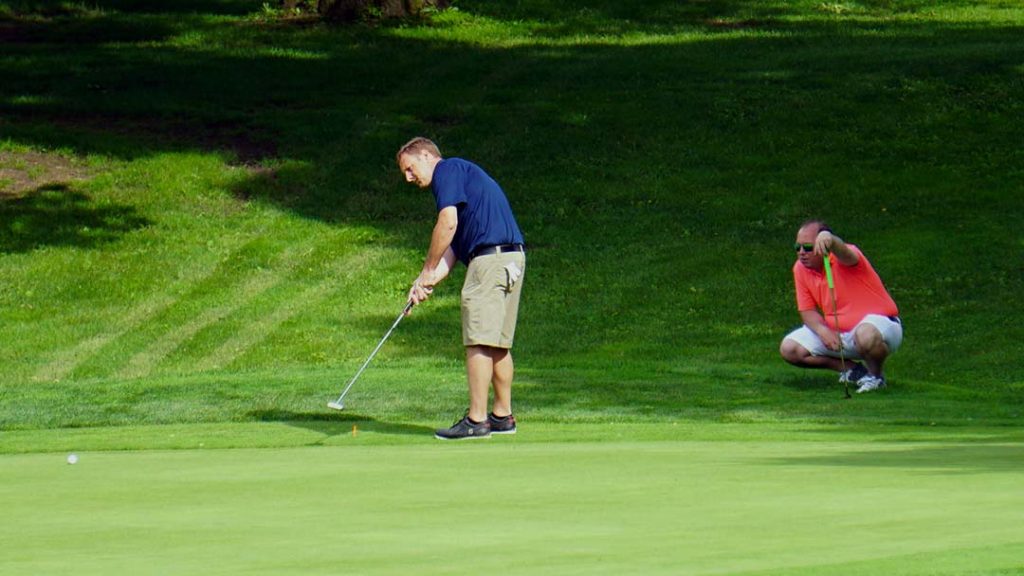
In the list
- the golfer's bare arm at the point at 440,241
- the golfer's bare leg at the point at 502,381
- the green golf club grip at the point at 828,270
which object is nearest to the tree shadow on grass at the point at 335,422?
the golfer's bare leg at the point at 502,381

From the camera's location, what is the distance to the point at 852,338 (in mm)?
14211

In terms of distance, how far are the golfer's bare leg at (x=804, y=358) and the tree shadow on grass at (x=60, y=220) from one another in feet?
39.8

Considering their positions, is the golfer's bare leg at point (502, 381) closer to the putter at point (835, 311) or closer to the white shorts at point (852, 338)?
the putter at point (835, 311)

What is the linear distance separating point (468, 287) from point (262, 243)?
13152mm

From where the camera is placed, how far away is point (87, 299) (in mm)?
21984

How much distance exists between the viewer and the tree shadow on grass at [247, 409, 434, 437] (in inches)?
456

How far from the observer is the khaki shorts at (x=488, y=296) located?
11.3 metres

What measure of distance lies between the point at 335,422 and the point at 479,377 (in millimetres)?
1474

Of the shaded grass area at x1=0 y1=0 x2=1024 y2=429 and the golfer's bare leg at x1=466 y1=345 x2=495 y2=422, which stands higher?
the golfer's bare leg at x1=466 y1=345 x2=495 y2=422

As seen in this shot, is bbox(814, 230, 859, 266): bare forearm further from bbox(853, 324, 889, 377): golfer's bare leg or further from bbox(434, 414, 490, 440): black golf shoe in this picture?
bbox(434, 414, 490, 440): black golf shoe

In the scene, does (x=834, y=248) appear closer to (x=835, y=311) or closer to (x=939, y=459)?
(x=835, y=311)

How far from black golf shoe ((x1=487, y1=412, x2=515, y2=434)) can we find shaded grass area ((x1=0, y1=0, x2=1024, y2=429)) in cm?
118

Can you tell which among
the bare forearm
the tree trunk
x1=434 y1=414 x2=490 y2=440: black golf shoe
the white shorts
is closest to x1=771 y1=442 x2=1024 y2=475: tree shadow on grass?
x1=434 y1=414 x2=490 y2=440: black golf shoe

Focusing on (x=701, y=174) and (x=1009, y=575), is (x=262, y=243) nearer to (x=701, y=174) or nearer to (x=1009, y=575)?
(x=701, y=174)
